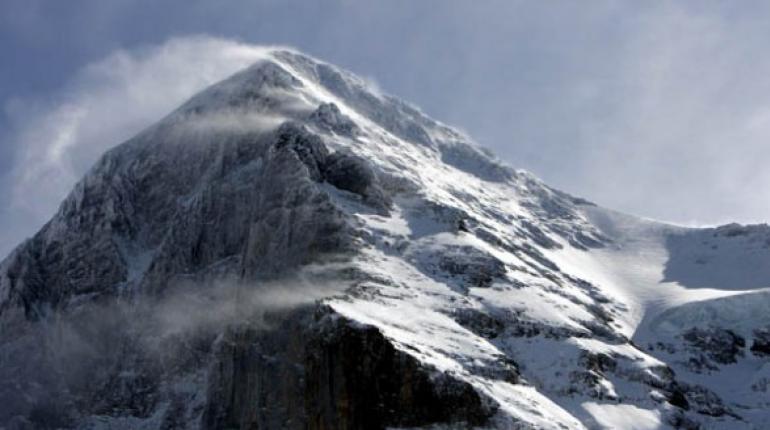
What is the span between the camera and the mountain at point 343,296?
93.1 meters

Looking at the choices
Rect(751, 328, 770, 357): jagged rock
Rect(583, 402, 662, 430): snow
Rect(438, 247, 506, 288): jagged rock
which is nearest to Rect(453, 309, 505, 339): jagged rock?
Rect(438, 247, 506, 288): jagged rock

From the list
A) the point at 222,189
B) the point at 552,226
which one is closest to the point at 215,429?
the point at 222,189

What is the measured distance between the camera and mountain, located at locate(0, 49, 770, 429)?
93.1 metres

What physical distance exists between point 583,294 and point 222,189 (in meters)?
53.3

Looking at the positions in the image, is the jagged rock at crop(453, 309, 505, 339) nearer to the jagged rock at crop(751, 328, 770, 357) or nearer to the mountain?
the mountain

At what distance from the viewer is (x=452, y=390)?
85.7 metres

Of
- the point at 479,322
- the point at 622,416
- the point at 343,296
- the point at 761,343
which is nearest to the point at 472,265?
the point at 479,322

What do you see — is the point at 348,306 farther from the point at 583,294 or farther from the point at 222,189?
the point at 222,189

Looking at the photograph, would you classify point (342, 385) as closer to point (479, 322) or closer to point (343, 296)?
point (343, 296)

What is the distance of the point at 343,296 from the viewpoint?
324 feet

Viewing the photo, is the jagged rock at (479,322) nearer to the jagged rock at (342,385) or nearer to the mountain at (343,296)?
the mountain at (343,296)

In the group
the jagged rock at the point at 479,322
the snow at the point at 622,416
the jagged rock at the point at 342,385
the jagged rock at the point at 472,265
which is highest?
the jagged rock at the point at 472,265

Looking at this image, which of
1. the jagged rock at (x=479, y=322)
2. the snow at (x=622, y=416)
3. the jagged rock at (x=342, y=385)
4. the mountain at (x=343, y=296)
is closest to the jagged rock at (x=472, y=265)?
the mountain at (x=343, y=296)

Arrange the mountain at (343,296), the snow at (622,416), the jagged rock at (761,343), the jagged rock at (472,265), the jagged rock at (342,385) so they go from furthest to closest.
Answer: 1. the jagged rock at (761,343)
2. the jagged rock at (472,265)
3. the snow at (622,416)
4. the mountain at (343,296)
5. the jagged rock at (342,385)
